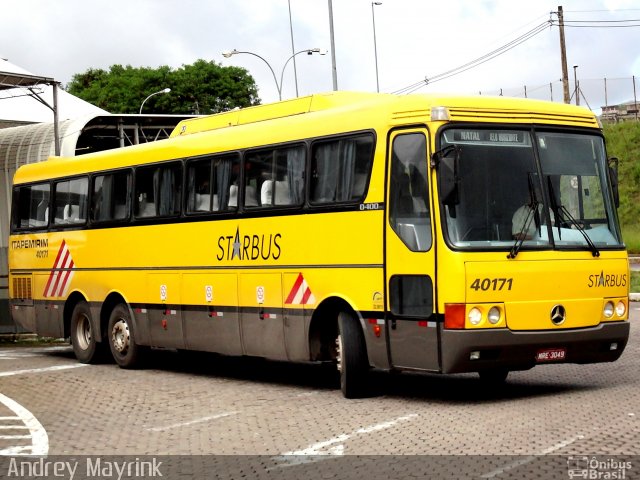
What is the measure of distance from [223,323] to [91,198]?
15.6ft

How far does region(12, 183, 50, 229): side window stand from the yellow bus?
4430 millimetres

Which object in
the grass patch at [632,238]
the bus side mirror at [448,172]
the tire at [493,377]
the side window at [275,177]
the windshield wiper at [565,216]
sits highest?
the grass patch at [632,238]

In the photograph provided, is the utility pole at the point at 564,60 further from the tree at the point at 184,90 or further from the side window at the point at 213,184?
the tree at the point at 184,90

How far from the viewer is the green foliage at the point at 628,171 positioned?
60406 mm

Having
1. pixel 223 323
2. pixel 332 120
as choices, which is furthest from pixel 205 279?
pixel 332 120

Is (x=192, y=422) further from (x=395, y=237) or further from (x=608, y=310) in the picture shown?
(x=608, y=310)

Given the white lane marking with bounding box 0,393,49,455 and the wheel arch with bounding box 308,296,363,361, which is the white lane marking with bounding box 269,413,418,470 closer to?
Result: the white lane marking with bounding box 0,393,49,455

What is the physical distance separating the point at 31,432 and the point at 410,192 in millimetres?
4533

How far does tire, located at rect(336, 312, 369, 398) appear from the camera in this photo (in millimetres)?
13594

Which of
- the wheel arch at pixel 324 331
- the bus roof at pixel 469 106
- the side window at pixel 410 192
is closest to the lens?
the side window at pixel 410 192

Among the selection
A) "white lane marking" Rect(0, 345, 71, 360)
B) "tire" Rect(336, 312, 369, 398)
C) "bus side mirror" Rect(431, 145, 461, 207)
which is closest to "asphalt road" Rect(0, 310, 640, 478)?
"tire" Rect(336, 312, 369, 398)

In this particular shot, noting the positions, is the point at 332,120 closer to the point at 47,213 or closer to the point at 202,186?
the point at 202,186

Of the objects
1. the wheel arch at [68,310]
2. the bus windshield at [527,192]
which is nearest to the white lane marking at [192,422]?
the bus windshield at [527,192]

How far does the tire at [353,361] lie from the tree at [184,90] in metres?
87.1
